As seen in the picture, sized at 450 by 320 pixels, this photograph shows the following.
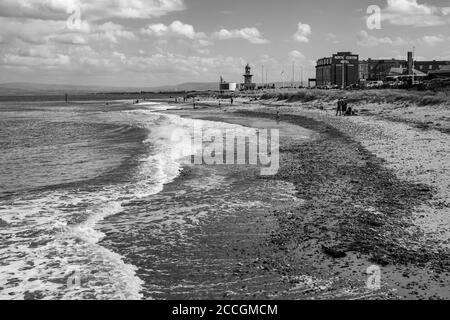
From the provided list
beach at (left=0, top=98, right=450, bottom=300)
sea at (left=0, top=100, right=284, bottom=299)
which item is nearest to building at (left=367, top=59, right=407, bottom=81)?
beach at (left=0, top=98, right=450, bottom=300)

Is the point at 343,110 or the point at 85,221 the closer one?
the point at 85,221

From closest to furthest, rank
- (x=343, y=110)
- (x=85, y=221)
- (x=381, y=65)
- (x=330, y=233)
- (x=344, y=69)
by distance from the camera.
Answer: (x=330, y=233)
(x=85, y=221)
(x=343, y=110)
(x=344, y=69)
(x=381, y=65)

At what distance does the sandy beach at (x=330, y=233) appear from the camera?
7.15 metres

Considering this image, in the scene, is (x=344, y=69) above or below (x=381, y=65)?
below

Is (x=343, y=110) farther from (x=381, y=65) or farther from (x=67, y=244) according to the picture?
(x=381, y=65)

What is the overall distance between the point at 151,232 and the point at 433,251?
20.7 ft

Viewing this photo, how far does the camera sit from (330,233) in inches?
384

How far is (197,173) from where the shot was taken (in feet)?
58.6

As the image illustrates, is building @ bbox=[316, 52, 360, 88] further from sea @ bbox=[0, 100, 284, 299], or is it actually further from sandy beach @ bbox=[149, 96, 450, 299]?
sandy beach @ bbox=[149, 96, 450, 299]

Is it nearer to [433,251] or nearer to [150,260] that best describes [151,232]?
[150,260]

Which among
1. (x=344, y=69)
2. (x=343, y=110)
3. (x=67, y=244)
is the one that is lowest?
(x=67, y=244)

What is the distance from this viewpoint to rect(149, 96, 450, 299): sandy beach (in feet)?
23.5

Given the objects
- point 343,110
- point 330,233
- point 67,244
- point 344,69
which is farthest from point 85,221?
point 344,69
